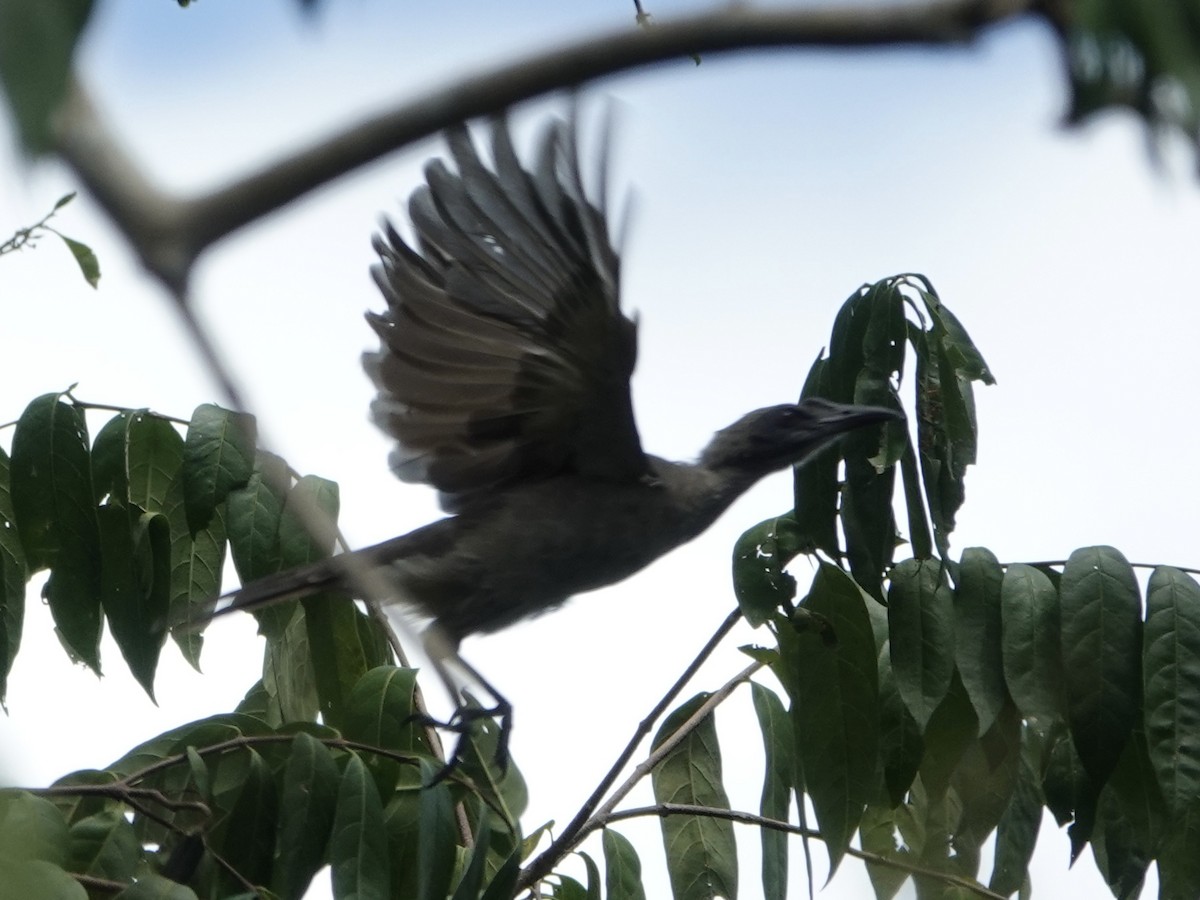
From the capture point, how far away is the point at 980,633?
370cm

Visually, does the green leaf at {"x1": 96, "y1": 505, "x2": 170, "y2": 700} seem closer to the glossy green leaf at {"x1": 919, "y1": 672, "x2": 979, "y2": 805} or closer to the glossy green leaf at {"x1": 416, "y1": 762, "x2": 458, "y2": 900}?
the glossy green leaf at {"x1": 416, "y1": 762, "x2": 458, "y2": 900}

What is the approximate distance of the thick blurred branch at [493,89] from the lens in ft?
3.72

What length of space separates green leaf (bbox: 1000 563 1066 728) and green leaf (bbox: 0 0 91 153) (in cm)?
301

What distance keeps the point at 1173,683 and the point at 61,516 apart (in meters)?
2.73

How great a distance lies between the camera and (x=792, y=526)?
12.8 ft

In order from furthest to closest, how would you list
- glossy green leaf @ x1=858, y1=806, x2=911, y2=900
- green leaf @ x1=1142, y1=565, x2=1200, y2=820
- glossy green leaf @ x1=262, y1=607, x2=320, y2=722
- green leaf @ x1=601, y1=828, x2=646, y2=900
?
glossy green leaf @ x1=262, y1=607, x2=320, y2=722 → glossy green leaf @ x1=858, y1=806, x2=911, y2=900 → green leaf @ x1=601, y1=828, x2=646, y2=900 → green leaf @ x1=1142, y1=565, x2=1200, y2=820

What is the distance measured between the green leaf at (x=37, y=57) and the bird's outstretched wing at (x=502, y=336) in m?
2.30

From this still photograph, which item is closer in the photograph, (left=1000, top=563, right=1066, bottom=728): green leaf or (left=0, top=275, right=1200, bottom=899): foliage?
(left=0, top=275, right=1200, bottom=899): foliage

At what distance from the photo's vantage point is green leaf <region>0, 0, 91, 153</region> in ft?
3.25

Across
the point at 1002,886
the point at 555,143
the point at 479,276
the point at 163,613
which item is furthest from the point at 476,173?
the point at 1002,886

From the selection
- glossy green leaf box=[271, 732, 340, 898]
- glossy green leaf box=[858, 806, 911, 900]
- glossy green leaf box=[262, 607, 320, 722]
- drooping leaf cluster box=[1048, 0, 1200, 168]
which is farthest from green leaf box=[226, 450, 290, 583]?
drooping leaf cluster box=[1048, 0, 1200, 168]

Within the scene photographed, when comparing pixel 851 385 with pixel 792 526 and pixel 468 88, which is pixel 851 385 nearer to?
pixel 792 526

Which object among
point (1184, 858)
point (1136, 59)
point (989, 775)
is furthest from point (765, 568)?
point (1136, 59)

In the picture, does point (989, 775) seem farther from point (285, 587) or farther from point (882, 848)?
point (285, 587)
